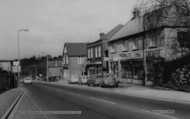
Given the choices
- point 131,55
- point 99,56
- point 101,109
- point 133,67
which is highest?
point 99,56

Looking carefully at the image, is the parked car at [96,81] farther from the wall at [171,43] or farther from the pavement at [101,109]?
the pavement at [101,109]

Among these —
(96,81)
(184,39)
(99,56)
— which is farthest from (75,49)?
(184,39)

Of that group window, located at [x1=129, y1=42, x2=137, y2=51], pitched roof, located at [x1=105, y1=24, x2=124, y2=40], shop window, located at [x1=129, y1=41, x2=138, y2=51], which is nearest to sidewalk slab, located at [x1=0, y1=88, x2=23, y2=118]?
shop window, located at [x1=129, y1=41, x2=138, y2=51]

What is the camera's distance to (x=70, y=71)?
303 ft

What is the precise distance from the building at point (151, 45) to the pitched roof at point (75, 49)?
38.9 meters

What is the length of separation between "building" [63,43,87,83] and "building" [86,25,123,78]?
635 inches

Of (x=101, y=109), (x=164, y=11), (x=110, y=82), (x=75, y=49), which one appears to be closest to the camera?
(x=101, y=109)

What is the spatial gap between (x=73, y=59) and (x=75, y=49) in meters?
3.55

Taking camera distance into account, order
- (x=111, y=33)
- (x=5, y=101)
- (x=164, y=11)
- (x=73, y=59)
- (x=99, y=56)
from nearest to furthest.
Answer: (x=5, y=101) < (x=164, y=11) < (x=99, y=56) < (x=111, y=33) < (x=73, y=59)

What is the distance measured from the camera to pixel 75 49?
9619 centimetres

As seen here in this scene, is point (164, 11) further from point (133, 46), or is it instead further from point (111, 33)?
point (111, 33)

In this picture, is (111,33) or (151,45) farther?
(111,33)

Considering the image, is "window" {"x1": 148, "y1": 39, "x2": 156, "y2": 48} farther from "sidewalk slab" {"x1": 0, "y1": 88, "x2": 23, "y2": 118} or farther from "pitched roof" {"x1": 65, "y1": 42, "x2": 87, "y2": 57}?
"pitched roof" {"x1": 65, "y1": 42, "x2": 87, "y2": 57}

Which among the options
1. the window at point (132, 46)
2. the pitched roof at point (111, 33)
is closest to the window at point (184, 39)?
the window at point (132, 46)
